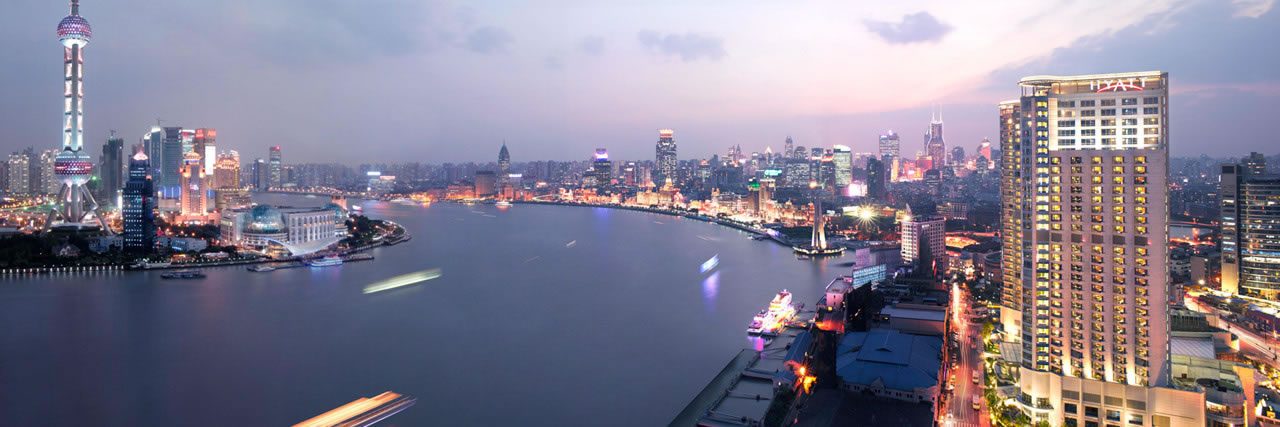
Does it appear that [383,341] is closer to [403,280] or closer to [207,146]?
[403,280]

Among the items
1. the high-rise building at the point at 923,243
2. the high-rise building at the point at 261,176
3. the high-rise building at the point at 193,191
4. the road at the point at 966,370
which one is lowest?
the road at the point at 966,370

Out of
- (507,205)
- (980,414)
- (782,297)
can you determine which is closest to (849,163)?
(507,205)

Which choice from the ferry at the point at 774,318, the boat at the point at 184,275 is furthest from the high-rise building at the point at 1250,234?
the boat at the point at 184,275

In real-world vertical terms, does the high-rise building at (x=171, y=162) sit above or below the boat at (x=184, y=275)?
above

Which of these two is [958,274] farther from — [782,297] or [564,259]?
[564,259]

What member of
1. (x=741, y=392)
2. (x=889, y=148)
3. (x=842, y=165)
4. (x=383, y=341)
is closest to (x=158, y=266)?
(x=383, y=341)

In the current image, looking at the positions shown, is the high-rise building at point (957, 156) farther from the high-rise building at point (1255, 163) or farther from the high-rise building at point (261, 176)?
the high-rise building at point (261, 176)

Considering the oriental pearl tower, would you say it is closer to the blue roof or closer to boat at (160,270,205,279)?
boat at (160,270,205,279)
